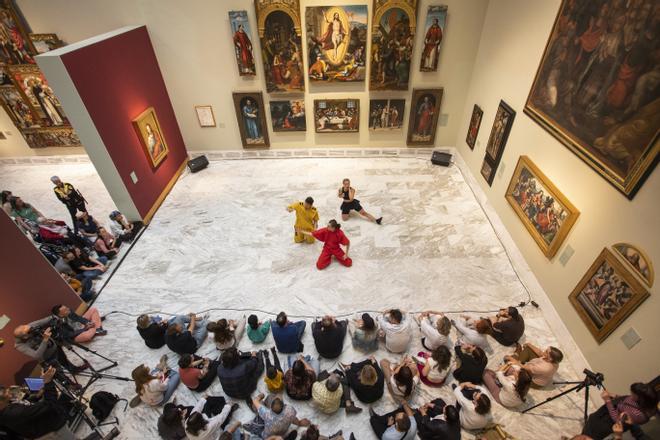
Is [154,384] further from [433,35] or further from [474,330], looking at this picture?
[433,35]

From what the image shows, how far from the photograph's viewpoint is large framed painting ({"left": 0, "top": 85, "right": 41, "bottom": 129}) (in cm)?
1045

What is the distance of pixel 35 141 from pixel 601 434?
1676 centimetres

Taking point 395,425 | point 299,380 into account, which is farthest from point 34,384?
point 395,425

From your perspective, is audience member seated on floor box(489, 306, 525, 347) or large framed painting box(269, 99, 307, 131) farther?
large framed painting box(269, 99, 307, 131)

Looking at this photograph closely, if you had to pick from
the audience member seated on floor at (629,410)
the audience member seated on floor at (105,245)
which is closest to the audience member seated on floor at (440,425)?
the audience member seated on floor at (629,410)

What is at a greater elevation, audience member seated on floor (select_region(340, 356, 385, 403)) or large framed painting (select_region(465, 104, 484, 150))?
large framed painting (select_region(465, 104, 484, 150))

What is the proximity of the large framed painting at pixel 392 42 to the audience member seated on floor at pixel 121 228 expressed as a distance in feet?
26.6

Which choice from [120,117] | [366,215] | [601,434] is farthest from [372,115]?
[601,434]

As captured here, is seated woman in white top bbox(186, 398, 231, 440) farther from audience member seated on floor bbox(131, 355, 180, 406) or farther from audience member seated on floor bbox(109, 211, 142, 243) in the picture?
audience member seated on floor bbox(109, 211, 142, 243)

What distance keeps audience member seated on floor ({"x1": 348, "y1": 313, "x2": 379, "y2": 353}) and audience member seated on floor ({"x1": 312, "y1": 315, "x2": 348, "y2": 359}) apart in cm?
27

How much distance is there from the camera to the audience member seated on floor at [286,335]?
532 centimetres

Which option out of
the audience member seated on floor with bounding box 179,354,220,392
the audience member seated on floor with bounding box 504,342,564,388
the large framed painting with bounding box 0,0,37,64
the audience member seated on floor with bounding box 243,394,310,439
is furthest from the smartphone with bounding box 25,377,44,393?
the large framed painting with bounding box 0,0,37,64

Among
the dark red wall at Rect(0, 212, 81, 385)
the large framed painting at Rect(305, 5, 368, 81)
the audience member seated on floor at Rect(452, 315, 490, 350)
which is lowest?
the audience member seated on floor at Rect(452, 315, 490, 350)

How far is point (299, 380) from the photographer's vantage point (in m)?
4.85
